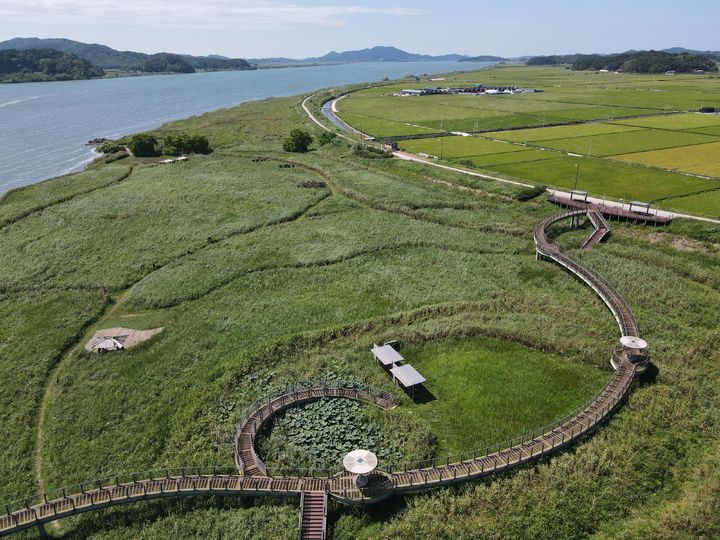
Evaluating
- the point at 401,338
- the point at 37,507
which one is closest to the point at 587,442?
the point at 401,338

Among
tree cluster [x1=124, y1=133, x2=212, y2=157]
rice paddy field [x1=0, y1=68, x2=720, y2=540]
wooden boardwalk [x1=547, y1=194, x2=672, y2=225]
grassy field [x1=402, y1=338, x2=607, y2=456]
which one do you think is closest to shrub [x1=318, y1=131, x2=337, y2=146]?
tree cluster [x1=124, y1=133, x2=212, y2=157]

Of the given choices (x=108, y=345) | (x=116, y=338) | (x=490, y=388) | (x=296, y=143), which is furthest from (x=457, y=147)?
(x=108, y=345)

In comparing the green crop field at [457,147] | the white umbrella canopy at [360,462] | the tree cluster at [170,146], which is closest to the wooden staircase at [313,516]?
the white umbrella canopy at [360,462]

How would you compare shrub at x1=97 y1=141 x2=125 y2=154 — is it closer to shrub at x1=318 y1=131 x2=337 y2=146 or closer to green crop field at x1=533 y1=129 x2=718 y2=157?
shrub at x1=318 y1=131 x2=337 y2=146

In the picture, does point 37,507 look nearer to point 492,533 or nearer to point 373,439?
point 373,439

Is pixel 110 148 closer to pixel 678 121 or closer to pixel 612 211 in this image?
pixel 612 211
